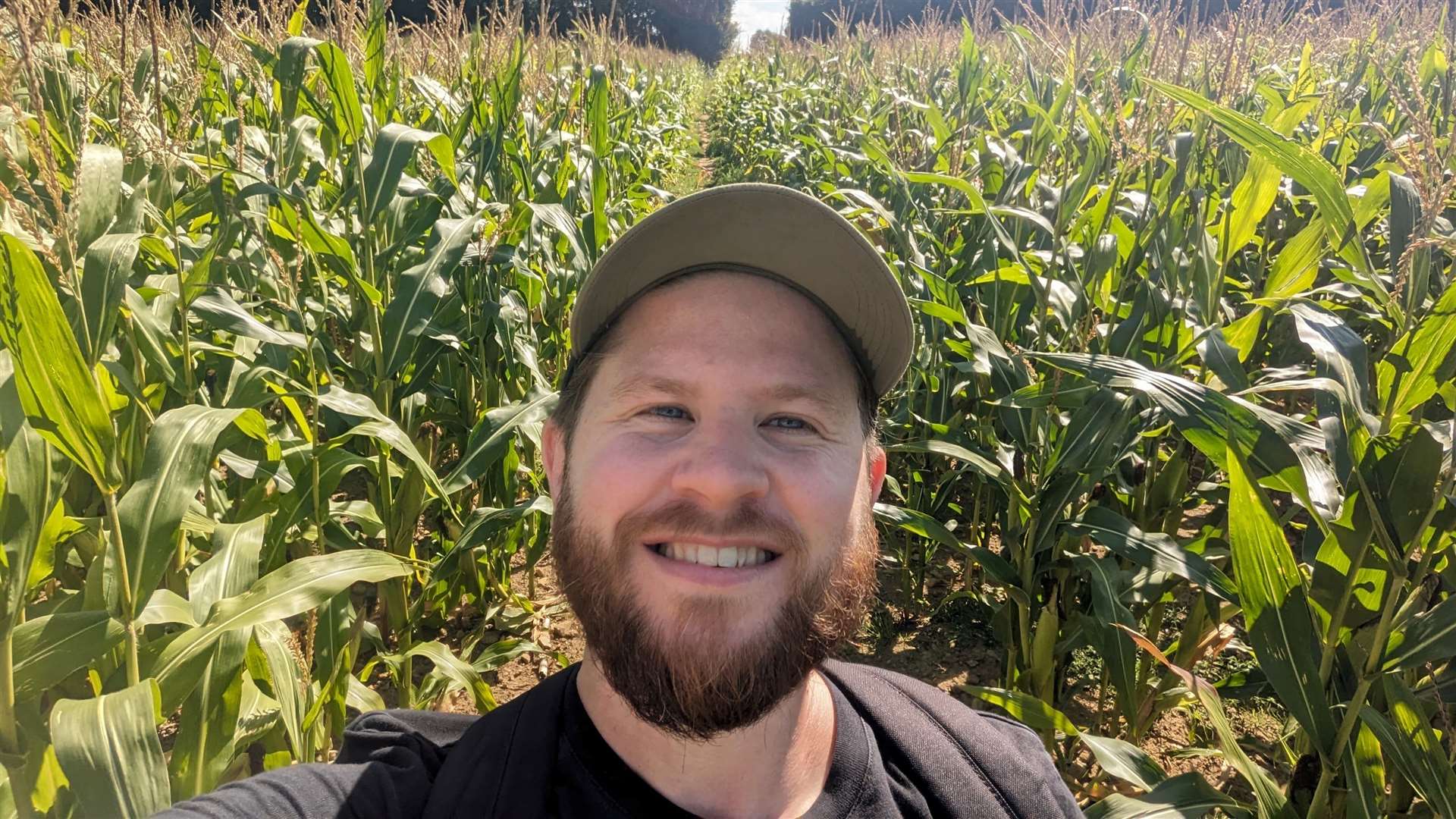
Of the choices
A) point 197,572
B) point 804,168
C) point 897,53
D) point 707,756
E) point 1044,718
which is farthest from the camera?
point 897,53

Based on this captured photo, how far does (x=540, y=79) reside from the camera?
15.7 ft

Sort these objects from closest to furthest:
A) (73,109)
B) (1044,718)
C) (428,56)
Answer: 1. (1044,718)
2. (73,109)
3. (428,56)

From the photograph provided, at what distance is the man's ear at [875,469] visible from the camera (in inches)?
62.2

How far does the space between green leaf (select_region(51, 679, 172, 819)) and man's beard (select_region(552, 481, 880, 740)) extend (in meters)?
0.68

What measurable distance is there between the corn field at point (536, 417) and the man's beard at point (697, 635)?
0.65 meters

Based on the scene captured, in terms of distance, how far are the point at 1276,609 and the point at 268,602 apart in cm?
193

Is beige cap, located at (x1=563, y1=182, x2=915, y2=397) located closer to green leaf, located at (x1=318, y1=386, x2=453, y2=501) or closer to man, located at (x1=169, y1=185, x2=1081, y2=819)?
man, located at (x1=169, y1=185, x2=1081, y2=819)

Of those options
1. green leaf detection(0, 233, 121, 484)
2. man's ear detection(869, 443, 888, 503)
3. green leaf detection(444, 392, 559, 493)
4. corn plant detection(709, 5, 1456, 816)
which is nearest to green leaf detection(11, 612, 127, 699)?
green leaf detection(0, 233, 121, 484)

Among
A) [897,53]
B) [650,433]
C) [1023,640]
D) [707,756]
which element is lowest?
[1023,640]

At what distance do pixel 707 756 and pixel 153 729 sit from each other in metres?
0.86

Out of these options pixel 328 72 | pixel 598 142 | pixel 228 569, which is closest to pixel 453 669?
pixel 228 569

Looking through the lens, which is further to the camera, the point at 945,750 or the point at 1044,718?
the point at 1044,718

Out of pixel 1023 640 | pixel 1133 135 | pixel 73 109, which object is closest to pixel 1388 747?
pixel 1023 640

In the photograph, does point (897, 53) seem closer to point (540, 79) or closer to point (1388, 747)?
point (540, 79)
